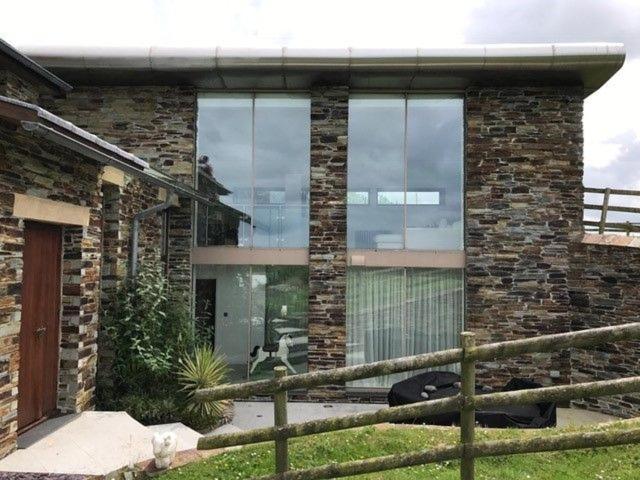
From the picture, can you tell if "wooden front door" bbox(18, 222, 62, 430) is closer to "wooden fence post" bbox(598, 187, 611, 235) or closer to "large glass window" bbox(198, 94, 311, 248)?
"large glass window" bbox(198, 94, 311, 248)

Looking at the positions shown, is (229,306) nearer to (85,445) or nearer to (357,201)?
(357,201)

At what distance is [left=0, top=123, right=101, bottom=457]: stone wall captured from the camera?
4824mm

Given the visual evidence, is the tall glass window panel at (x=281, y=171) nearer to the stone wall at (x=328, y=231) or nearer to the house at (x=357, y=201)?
the house at (x=357, y=201)

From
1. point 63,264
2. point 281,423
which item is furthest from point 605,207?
point 63,264

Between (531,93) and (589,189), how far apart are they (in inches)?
98.7

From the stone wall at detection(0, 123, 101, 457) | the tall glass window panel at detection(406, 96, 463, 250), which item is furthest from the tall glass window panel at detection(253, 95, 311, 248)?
the stone wall at detection(0, 123, 101, 457)

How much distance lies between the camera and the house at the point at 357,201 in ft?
30.2

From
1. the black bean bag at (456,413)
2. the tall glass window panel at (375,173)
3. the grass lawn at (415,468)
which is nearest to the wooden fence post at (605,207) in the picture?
the tall glass window panel at (375,173)

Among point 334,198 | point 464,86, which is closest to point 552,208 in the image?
point 464,86

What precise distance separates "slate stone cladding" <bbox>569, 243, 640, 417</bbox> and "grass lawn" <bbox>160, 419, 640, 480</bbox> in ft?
11.1

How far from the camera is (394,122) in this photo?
31.4 feet

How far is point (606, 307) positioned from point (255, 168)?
22.7ft

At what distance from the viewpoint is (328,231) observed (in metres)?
9.30

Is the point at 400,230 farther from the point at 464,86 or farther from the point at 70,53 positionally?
the point at 70,53
